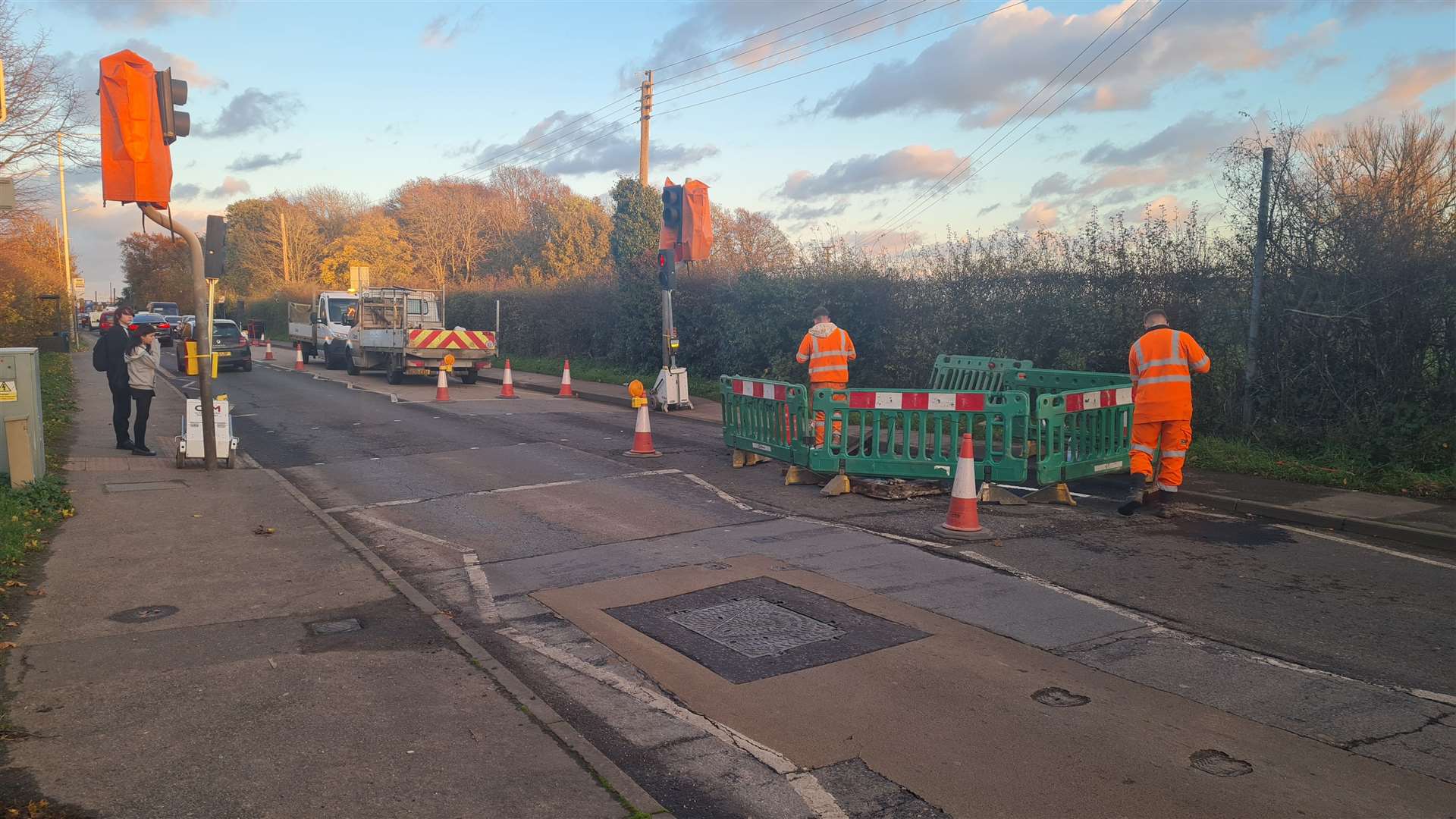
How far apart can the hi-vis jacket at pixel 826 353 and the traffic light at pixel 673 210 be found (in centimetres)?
740

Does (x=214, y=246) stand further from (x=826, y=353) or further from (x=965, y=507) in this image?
(x=965, y=507)

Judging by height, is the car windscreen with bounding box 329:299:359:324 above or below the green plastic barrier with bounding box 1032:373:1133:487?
above

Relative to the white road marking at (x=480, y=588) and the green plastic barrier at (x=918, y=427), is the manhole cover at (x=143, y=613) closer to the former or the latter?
the white road marking at (x=480, y=588)

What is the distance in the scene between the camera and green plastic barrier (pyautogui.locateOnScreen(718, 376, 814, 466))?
1078 centimetres

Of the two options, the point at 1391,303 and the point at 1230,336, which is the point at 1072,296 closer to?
the point at 1230,336

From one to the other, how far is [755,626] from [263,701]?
2.75 m

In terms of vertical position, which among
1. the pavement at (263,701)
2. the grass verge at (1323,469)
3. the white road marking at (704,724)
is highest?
the grass verge at (1323,469)

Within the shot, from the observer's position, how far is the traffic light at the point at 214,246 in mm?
11023

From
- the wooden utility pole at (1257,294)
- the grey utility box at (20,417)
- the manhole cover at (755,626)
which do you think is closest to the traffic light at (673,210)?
the wooden utility pole at (1257,294)

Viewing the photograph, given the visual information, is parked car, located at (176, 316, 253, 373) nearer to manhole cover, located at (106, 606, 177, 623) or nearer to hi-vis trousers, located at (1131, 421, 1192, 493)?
manhole cover, located at (106, 606, 177, 623)

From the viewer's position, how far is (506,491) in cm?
1074

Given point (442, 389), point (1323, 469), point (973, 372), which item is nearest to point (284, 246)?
point (442, 389)

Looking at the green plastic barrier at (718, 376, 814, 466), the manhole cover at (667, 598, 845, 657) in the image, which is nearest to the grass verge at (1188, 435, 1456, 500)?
the green plastic barrier at (718, 376, 814, 466)

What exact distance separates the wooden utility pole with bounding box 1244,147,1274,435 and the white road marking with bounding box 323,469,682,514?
681 cm
